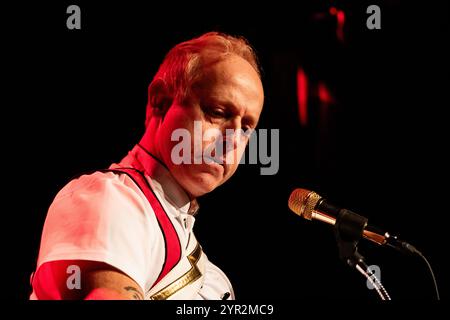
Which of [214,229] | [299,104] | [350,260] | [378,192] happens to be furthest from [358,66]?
[350,260]

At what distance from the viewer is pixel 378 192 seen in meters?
2.57

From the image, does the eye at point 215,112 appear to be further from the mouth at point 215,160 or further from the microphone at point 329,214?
the microphone at point 329,214

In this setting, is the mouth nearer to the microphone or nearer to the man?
the man

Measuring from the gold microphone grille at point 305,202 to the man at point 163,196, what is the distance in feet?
0.87

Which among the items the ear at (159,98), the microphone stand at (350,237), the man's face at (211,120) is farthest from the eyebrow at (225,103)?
the microphone stand at (350,237)

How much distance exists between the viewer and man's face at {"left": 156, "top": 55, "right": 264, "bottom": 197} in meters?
1.62

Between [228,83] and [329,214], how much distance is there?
564mm

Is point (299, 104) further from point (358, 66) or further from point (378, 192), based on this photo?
point (378, 192)

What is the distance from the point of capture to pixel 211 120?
1.63 m

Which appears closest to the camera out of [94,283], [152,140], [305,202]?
[94,283]

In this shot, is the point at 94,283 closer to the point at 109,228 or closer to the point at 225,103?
the point at 109,228

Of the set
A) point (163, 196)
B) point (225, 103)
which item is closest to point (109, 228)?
point (163, 196)

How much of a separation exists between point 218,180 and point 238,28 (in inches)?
40.5

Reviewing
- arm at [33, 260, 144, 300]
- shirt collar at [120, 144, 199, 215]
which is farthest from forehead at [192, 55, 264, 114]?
arm at [33, 260, 144, 300]
